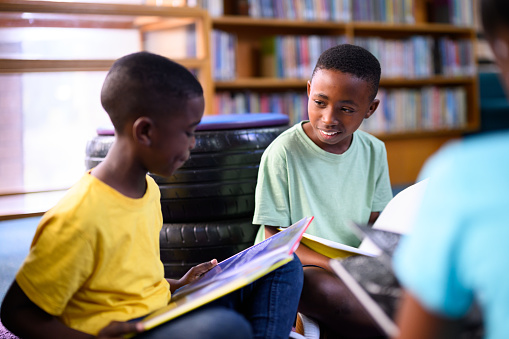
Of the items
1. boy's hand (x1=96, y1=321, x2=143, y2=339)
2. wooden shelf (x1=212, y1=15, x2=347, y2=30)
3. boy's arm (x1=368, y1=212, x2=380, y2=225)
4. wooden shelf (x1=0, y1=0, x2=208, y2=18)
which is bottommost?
boy's hand (x1=96, y1=321, x2=143, y2=339)

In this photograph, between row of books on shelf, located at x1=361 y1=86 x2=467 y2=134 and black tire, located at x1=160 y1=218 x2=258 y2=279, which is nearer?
black tire, located at x1=160 y1=218 x2=258 y2=279

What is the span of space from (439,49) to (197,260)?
3.51 metres

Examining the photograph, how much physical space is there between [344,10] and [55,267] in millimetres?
3437

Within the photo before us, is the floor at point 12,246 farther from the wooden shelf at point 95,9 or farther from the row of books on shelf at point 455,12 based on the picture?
the row of books on shelf at point 455,12

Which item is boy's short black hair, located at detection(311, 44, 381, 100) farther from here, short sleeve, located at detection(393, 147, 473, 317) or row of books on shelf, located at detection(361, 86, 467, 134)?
row of books on shelf, located at detection(361, 86, 467, 134)

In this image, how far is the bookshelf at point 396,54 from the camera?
11.9ft

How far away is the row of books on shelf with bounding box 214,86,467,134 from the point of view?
3.61 metres

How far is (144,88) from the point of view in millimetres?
895

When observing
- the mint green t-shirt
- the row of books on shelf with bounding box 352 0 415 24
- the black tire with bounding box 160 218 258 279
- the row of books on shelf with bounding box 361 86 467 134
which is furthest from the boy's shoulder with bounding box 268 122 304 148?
the row of books on shelf with bounding box 352 0 415 24

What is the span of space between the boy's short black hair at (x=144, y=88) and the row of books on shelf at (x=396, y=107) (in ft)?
8.35

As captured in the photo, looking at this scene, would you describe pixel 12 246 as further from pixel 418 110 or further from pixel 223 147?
pixel 418 110

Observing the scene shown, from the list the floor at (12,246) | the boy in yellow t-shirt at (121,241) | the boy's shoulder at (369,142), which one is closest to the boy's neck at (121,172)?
the boy in yellow t-shirt at (121,241)

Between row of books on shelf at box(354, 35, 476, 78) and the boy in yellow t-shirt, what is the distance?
326 centimetres

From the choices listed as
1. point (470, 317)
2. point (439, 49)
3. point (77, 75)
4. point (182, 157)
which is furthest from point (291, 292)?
point (439, 49)
